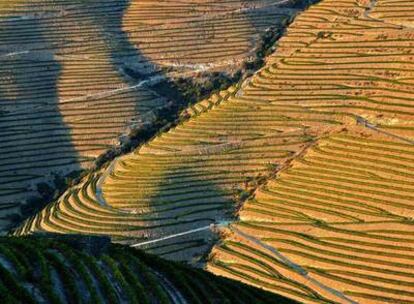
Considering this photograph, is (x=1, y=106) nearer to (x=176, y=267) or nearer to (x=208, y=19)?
(x=208, y=19)

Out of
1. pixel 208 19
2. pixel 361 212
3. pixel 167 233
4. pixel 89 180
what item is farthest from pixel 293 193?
pixel 208 19

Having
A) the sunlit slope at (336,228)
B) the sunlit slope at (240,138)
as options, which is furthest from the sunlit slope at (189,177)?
the sunlit slope at (336,228)

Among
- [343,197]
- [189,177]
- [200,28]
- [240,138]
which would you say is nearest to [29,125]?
[189,177]

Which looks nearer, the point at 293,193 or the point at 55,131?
the point at 293,193

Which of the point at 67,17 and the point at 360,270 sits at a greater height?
the point at 67,17

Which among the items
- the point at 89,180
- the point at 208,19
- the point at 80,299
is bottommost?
the point at 89,180

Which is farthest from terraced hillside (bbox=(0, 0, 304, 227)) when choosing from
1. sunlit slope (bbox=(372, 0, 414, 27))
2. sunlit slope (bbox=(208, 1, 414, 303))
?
sunlit slope (bbox=(208, 1, 414, 303))

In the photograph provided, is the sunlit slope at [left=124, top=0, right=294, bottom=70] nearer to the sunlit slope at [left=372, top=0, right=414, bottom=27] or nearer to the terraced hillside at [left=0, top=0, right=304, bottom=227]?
the terraced hillside at [left=0, top=0, right=304, bottom=227]

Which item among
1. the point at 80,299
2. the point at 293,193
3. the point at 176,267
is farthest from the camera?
the point at 293,193

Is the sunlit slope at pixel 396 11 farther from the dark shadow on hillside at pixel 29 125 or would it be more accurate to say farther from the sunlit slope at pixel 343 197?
the dark shadow on hillside at pixel 29 125
